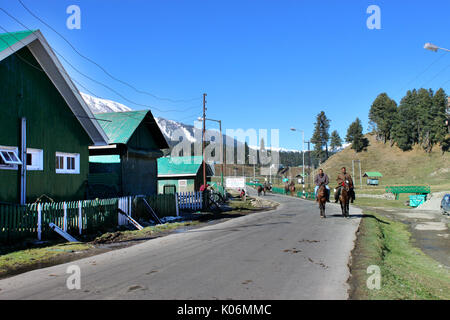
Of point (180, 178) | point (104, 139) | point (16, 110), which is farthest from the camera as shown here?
point (180, 178)

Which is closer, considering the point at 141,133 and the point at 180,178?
the point at 141,133

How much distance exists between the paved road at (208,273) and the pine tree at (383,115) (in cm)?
13751

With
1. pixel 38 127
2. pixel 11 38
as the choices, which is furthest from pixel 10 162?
pixel 11 38

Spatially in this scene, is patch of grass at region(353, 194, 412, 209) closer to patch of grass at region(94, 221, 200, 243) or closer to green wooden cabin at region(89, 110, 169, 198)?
green wooden cabin at region(89, 110, 169, 198)

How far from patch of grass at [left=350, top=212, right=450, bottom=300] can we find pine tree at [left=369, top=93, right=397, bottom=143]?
13419 cm

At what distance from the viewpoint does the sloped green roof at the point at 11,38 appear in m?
14.2

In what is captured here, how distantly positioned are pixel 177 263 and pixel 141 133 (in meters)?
19.9

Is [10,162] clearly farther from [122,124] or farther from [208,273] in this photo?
[122,124]

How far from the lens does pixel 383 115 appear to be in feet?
472

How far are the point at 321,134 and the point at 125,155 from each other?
5365 inches

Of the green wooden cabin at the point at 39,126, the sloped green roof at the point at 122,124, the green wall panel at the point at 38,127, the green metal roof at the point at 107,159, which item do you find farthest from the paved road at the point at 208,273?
the green metal roof at the point at 107,159
